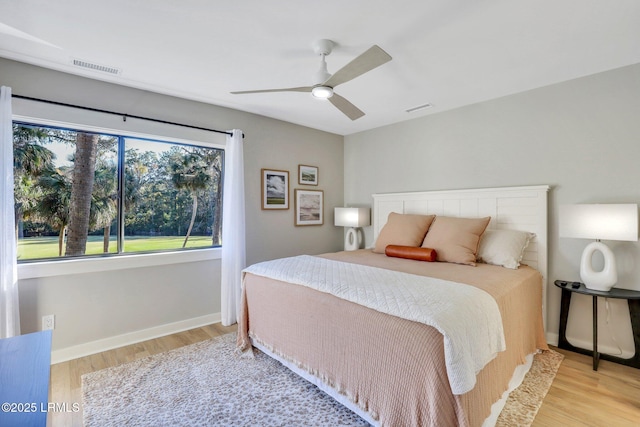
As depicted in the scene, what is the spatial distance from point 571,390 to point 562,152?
6.54ft

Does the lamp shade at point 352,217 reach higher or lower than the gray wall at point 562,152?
lower

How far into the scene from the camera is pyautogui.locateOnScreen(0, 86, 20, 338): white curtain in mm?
2197

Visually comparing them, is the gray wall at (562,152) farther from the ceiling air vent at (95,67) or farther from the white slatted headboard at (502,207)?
the ceiling air vent at (95,67)

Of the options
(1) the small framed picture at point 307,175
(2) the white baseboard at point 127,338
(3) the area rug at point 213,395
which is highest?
(1) the small framed picture at point 307,175

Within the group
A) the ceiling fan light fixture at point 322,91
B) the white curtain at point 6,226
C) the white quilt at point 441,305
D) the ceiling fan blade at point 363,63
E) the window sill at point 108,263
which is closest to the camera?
the white quilt at point 441,305

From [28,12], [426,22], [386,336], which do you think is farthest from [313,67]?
[386,336]

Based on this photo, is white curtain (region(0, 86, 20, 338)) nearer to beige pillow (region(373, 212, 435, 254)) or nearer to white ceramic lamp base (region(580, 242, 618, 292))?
beige pillow (region(373, 212, 435, 254))

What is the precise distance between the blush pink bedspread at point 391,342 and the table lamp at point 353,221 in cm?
140

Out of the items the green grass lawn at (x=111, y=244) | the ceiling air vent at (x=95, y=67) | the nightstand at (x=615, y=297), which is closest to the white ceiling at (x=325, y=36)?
the ceiling air vent at (x=95, y=67)

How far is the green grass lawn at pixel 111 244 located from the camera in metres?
2.48

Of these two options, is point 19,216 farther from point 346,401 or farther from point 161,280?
point 346,401

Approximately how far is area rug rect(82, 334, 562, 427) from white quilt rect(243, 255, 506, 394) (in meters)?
0.69

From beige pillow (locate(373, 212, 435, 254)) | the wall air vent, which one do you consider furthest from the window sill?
the wall air vent

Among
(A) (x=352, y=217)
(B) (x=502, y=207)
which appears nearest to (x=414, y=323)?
(B) (x=502, y=207)
